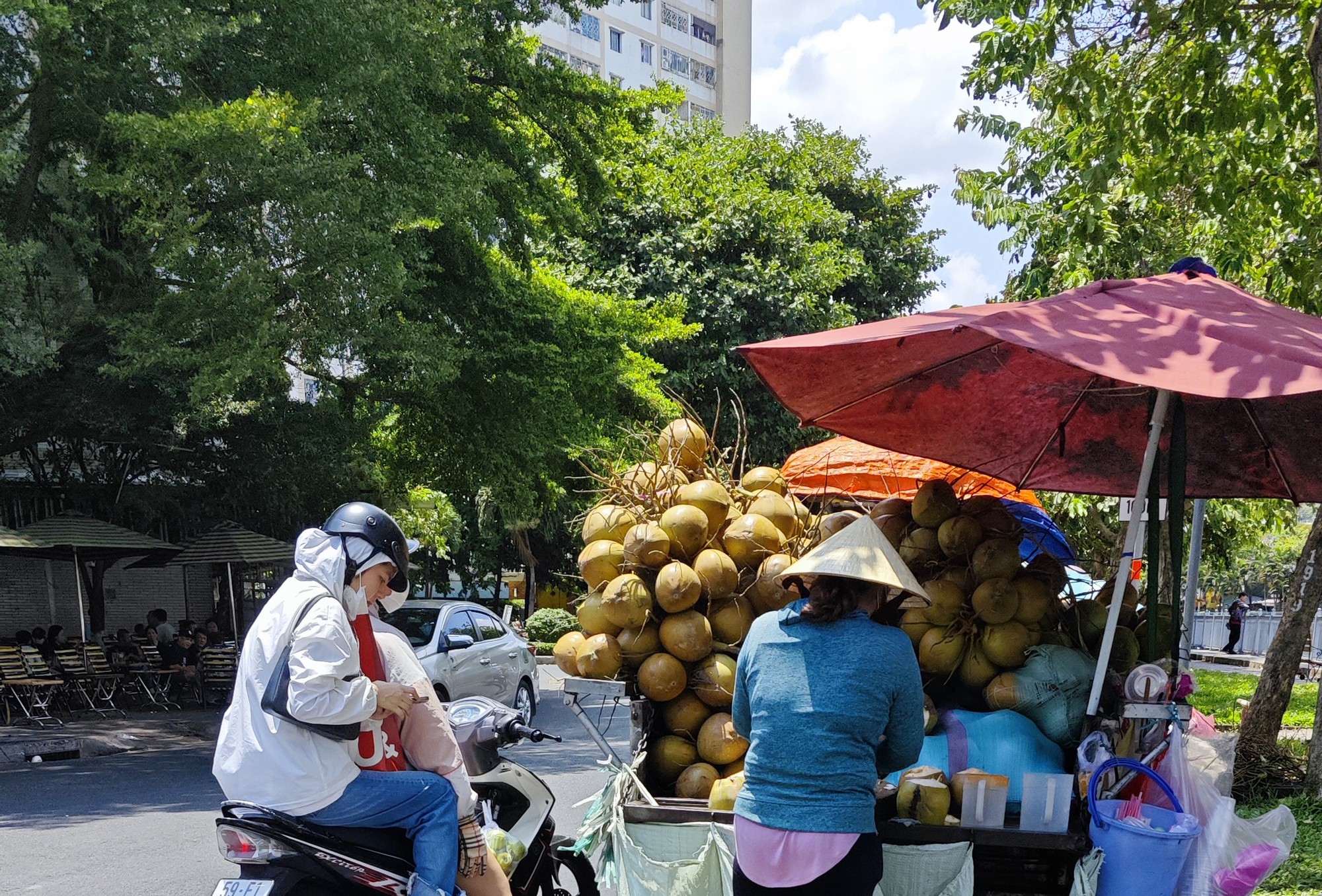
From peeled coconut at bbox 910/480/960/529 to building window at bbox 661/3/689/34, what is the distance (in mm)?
58108

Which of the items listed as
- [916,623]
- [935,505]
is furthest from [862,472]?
[916,623]

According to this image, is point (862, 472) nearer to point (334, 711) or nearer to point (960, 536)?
point (960, 536)

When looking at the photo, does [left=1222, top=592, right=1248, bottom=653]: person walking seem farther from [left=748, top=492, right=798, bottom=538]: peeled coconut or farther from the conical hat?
the conical hat

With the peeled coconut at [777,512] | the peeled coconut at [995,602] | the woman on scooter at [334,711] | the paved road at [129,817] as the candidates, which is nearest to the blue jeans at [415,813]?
the woman on scooter at [334,711]

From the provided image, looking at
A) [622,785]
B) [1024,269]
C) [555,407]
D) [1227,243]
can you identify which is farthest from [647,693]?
[555,407]

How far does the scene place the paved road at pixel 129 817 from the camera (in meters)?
7.00

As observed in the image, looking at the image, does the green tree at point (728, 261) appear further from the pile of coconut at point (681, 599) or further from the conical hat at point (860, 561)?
the conical hat at point (860, 561)

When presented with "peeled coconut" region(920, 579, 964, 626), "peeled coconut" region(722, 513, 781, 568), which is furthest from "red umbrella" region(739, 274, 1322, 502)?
"peeled coconut" region(920, 579, 964, 626)

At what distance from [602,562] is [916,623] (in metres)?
1.35

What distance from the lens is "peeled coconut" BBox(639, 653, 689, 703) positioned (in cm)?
458

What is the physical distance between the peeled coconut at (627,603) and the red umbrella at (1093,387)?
103 centimetres

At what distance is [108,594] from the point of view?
66.4 feet

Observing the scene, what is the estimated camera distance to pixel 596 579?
15.9ft

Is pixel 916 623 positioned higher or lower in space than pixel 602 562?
lower
